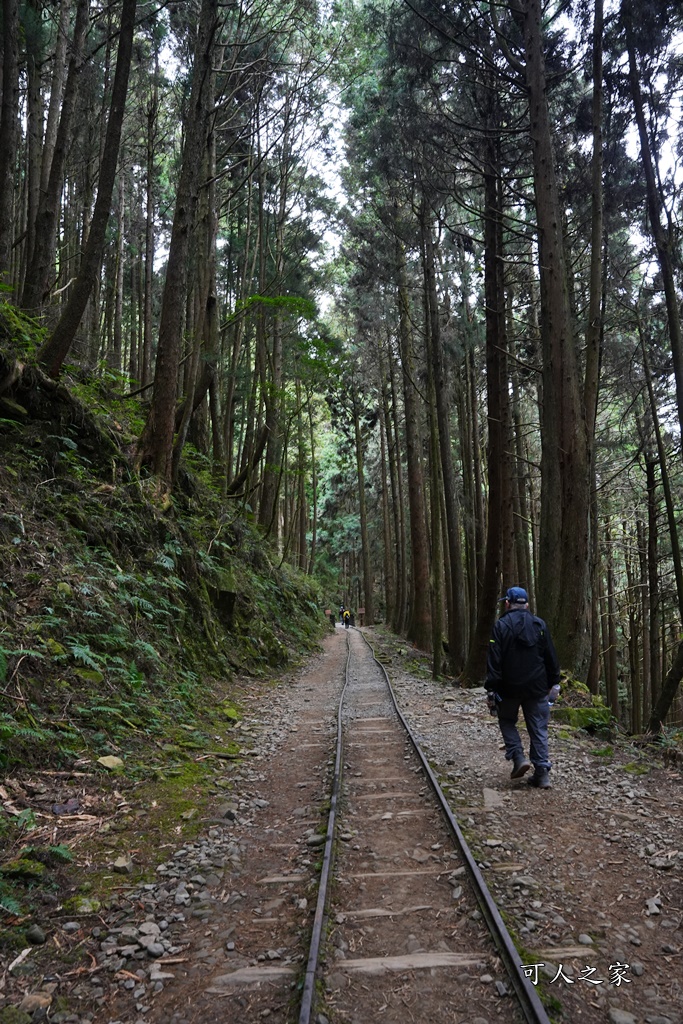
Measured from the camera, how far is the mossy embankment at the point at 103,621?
16.9 feet

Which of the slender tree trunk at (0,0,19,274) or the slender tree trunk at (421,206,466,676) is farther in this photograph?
Result: the slender tree trunk at (421,206,466,676)

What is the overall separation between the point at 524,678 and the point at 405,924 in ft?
9.38

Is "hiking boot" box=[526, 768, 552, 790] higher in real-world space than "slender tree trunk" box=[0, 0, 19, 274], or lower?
lower

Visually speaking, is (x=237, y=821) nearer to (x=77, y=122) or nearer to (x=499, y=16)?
(x=499, y=16)

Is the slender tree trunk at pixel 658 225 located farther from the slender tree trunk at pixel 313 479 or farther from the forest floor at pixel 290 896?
the slender tree trunk at pixel 313 479

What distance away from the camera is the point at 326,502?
41.9 m

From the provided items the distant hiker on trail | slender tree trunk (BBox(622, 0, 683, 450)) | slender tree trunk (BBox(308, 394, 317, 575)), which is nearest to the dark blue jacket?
the distant hiker on trail

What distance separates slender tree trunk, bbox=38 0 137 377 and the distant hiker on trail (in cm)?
667

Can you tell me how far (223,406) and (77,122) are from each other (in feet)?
26.4

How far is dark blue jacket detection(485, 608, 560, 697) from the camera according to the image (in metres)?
6.02

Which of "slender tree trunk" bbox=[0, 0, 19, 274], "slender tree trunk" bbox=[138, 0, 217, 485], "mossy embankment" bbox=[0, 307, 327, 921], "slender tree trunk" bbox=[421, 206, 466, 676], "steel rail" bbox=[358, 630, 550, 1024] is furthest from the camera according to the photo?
"slender tree trunk" bbox=[421, 206, 466, 676]

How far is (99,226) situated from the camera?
8484mm

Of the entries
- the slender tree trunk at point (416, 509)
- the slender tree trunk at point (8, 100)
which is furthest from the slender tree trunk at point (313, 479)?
the slender tree trunk at point (8, 100)

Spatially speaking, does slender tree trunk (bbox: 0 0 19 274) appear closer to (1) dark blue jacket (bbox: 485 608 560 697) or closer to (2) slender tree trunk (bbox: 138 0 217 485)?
(2) slender tree trunk (bbox: 138 0 217 485)
